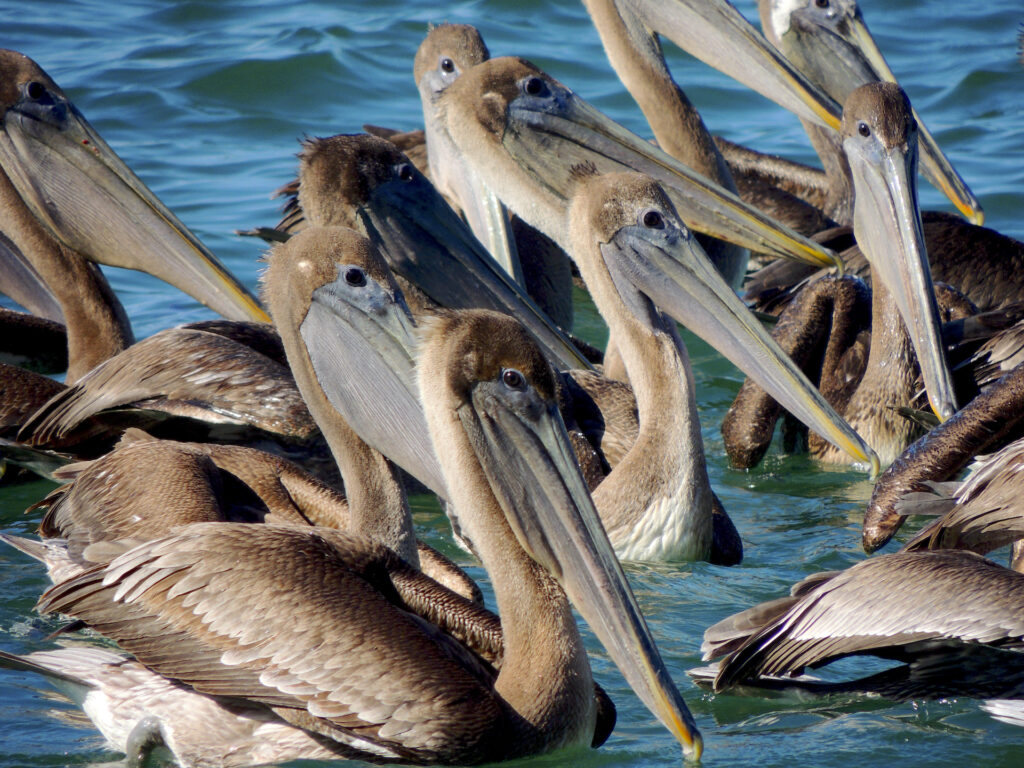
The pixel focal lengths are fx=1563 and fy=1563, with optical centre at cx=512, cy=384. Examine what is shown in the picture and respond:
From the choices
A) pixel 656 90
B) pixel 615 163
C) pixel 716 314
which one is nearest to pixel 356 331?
pixel 716 314

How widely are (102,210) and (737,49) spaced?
2.81 meters

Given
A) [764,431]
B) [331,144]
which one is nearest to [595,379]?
[764,431]

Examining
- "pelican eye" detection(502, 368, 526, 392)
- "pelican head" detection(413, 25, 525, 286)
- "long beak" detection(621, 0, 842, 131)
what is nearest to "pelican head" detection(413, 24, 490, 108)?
"pelican head" detection(413, 25, 525, 286)

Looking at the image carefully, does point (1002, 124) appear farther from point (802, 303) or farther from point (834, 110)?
point (802, 303)

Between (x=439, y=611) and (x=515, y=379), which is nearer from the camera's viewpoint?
(x=515, y=379)

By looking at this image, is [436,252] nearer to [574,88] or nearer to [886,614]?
[886,614]

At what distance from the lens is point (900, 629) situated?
328 centimetres

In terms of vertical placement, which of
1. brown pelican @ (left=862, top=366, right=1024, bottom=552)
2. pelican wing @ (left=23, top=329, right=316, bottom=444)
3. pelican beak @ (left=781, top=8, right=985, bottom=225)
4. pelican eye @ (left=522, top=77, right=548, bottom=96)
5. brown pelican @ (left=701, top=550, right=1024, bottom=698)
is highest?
pelican beak @ (left=781, top=8, right=985, bottom=225)

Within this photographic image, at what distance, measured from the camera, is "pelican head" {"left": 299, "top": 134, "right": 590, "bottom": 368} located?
183 inches

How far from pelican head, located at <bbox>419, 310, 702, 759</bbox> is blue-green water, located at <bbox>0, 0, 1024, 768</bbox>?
1.10 feet

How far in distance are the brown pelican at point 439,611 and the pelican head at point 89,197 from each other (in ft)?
6.57

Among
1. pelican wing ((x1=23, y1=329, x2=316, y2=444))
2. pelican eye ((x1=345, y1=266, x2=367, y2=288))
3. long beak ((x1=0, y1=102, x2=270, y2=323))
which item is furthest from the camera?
long beak ((x1=0, y1=102, x2=270, y2=323))

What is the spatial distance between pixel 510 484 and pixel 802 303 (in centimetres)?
274

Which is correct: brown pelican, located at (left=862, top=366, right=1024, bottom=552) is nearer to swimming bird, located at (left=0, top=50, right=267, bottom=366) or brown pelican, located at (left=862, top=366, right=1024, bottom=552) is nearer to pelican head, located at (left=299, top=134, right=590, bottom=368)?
pelican head, located at (left=299, top=134, right=590, bottom=368)
